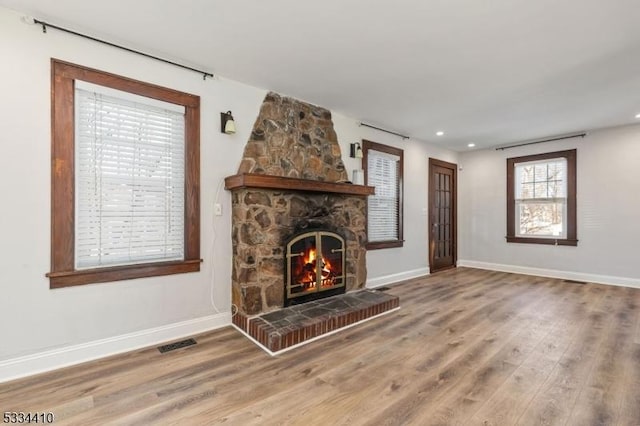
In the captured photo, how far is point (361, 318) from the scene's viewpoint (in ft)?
10.8

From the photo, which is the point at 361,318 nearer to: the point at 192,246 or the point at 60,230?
the point at 192,246

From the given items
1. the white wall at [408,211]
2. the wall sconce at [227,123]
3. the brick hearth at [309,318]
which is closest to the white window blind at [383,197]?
the white wall at [408,211]

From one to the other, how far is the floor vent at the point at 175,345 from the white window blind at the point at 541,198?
6125 millimetres

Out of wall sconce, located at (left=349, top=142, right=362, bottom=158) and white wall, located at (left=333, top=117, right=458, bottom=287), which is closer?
wall sconce, located at (left=349, top=142, right=362, bottom=158)

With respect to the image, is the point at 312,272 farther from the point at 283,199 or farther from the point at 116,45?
the point at 116,45

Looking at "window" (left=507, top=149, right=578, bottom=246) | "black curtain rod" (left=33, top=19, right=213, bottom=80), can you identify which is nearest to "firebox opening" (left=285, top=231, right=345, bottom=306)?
"black curtain rod" (left=33, top=19, right=213, bottom=80)

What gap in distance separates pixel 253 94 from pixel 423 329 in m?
3.14

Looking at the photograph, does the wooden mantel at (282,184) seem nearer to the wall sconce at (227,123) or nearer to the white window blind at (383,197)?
the wall sconce at (227,123)

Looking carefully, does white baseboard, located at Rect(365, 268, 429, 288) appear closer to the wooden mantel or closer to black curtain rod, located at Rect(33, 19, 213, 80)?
the wooden mantel

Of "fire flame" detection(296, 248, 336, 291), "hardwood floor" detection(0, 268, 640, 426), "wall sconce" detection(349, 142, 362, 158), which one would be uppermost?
"wall sconce" detection(349, 142, 362, 158)

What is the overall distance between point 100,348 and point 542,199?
6972mm

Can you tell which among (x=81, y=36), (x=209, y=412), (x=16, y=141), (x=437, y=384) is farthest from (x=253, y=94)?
(x=437, y=384)

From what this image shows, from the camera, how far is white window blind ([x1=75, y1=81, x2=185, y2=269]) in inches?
95.7

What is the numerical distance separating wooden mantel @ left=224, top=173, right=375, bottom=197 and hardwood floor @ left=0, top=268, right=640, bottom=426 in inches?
58.5
